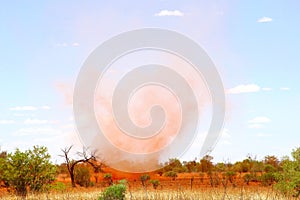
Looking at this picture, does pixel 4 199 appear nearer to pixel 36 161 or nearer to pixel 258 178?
pixel 36 161

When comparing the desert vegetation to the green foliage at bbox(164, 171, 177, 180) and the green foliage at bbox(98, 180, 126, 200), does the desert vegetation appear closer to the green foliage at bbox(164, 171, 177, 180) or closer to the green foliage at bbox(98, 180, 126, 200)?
the green foliage at bbox(98, 180, 126, 200)

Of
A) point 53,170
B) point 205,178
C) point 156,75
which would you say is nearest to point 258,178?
point 205,178

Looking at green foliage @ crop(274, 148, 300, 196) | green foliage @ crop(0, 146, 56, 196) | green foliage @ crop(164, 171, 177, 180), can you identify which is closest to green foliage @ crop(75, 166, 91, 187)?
green foliage @ crop(164, 171, 177, 180)

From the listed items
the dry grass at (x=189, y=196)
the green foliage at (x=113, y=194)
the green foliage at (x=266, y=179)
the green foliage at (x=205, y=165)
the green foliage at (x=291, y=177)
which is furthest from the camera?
the green foliage at (x=205, y=165)

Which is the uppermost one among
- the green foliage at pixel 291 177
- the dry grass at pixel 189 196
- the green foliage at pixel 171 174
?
the green foliage at pixel 171 174

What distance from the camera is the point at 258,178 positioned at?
2944 centimetres

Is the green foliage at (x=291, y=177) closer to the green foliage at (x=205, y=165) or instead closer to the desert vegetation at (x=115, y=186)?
the desert vegetation at (x=115, y=186)

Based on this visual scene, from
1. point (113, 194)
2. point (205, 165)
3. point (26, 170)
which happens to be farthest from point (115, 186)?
point (205, 165)

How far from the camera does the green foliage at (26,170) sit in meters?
20.5

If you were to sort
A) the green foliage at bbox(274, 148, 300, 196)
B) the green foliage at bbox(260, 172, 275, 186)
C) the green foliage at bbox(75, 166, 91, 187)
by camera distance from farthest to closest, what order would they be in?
the green foliage at bbox(75, 166, 91, 187)
the green foliage at bbox(260, 172, 275, 186)
the green foliage at bbox(274, 148, 300, 196)

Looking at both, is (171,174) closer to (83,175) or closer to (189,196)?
(83,175)

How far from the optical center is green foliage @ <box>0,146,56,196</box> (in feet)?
67.3

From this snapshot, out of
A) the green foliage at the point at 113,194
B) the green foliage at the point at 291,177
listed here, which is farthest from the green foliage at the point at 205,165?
the green foliage at the point at 113,194

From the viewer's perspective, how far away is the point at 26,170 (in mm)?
20578
